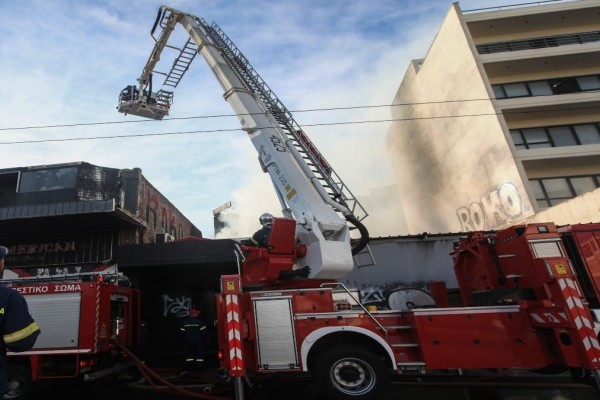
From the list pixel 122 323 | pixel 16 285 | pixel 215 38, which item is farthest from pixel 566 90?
pixel 16 285

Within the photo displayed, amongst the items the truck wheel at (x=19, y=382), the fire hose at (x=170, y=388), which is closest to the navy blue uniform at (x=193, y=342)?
the fire hose at (x=170, y=388)

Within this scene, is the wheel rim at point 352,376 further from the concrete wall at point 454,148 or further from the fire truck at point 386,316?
the concrete wall at point 454,148

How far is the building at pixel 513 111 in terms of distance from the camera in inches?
738

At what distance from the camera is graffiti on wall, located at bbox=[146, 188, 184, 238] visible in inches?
571

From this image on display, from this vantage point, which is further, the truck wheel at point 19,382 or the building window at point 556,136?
the building window at point 556,136

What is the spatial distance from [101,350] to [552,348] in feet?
23.9

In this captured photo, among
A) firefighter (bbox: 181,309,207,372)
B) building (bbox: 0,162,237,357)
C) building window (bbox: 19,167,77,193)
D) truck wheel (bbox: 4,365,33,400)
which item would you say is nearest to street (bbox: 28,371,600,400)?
truck wheel (bbox: 4,365,33,400)

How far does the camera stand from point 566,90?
21578mm

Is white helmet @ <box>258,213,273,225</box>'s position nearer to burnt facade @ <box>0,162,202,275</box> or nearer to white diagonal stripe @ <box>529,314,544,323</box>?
white diagonal stripe @ <box>529,314,544,323</box>

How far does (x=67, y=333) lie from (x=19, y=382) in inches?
40.0

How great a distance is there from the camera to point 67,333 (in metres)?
6.07

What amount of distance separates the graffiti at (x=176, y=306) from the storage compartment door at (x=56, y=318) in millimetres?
6408

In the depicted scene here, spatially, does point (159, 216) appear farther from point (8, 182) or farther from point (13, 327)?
point (13, 327)

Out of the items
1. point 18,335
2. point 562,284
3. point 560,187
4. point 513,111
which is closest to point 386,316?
point 562,284
